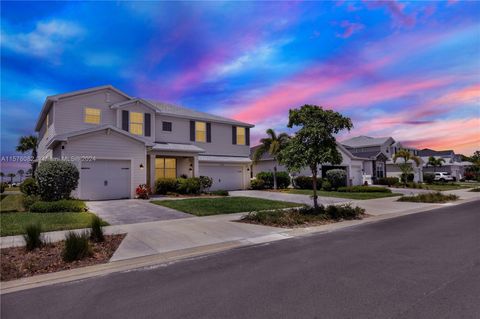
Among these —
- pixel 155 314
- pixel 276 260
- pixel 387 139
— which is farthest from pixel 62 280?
pixel 387 139

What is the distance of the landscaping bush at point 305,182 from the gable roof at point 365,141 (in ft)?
66.8

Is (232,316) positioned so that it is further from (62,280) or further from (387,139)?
(387,139)

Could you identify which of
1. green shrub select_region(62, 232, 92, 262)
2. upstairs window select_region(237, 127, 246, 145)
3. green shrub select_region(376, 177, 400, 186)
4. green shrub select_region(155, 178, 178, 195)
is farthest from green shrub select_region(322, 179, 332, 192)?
green shrub select_region(62, 232, 92, 262)

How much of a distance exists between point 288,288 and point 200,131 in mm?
23680

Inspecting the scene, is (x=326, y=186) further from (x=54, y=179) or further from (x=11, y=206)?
(x=11, y=206)

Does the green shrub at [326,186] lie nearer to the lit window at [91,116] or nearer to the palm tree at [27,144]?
the lit window at [91,116]

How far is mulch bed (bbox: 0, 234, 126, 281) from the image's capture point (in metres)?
6.27

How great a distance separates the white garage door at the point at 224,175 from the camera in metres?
27.5

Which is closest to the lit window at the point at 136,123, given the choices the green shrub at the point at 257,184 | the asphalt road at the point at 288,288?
the green shrub at the point at 257,184

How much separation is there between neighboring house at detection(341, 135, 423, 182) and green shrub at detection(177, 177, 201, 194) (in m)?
A: 26.4

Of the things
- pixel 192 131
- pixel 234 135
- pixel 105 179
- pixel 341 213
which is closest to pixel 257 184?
pixel 234 135

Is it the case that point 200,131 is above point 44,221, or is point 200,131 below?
above

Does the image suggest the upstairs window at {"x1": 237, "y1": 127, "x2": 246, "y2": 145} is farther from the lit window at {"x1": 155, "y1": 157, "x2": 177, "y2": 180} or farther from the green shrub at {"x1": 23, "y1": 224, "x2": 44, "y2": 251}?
the green shrub at {"x1": 23, "y1": 224, "x2": 44, "y2": 251}

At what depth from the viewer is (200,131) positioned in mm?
Answer: 28047
